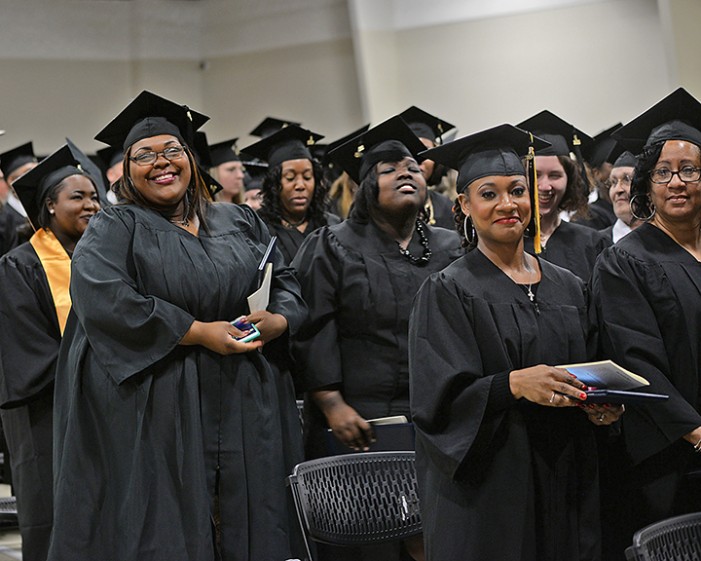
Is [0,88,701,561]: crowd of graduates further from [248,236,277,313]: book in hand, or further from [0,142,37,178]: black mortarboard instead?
[0,142,37,178]: black mortarboard

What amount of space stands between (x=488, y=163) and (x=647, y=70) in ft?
22.8

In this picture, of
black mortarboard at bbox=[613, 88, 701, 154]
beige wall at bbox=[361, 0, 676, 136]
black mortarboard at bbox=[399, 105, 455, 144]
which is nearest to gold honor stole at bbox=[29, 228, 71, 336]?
black mortarboard at bbox=[399, 105, 455, 144]

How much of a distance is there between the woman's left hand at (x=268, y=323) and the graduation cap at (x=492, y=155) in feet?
2.96

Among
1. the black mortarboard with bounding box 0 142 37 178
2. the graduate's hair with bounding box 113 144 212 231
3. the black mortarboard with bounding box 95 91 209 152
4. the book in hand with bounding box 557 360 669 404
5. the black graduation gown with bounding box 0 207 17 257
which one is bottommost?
the book in hand with bounding box 557 360 669 404

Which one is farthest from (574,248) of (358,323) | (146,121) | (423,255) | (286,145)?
(146,121)

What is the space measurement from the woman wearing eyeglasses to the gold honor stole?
2488mm

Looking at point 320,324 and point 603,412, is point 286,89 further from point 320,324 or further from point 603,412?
point 603,412

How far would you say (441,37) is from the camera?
11.1 metres

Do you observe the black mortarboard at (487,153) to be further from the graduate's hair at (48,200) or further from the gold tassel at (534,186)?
the graduate's hair at (48,200)

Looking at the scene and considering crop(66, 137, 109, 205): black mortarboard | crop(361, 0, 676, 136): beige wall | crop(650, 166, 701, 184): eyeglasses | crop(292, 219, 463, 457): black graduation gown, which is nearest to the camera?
crop(650, 166, 701, 184): eyeglasses

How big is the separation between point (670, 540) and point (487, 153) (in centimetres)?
139

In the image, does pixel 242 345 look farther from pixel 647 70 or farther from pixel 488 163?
pixel 647 70

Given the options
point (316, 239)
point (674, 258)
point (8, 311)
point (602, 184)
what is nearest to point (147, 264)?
point (316, 239)

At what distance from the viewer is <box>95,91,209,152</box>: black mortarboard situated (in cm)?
450
